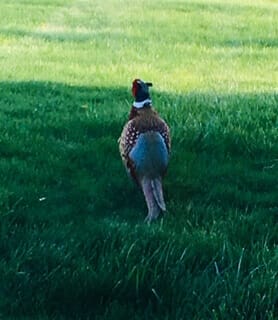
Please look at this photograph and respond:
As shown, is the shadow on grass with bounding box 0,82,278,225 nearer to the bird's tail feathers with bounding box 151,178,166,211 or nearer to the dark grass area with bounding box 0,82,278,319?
the dark grass area with bounding box 0,82,278,319

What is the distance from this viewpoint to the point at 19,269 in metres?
4.48

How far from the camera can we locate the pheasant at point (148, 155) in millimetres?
5328

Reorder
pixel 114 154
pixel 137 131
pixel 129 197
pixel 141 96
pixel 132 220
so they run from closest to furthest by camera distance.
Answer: pixel 132 220 < pixel 137 131 < pixel 129 197 < pixel 141 96 < pixel 114 154

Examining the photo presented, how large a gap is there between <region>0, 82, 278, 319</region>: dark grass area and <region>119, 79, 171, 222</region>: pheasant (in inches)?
5.4

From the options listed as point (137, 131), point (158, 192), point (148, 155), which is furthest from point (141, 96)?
point (158, 192)

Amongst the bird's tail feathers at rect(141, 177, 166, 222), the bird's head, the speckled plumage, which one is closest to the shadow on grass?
the bird's tail feathers at rect(141, 177, 166, 222)

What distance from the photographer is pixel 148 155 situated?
5.38 m

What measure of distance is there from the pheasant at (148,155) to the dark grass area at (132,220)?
0.45 feet

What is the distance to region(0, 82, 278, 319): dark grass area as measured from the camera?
422 centimetres

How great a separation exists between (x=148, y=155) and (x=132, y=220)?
14.9 inches

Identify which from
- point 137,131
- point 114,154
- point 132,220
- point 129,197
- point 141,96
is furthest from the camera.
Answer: point 114,154

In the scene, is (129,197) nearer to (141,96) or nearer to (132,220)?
(132,220)

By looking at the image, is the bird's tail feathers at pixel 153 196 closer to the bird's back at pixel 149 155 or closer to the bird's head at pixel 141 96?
the bird's back at pixel 149 155

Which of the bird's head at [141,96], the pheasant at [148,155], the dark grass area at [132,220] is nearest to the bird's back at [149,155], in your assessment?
the pheasant at [148,155]
